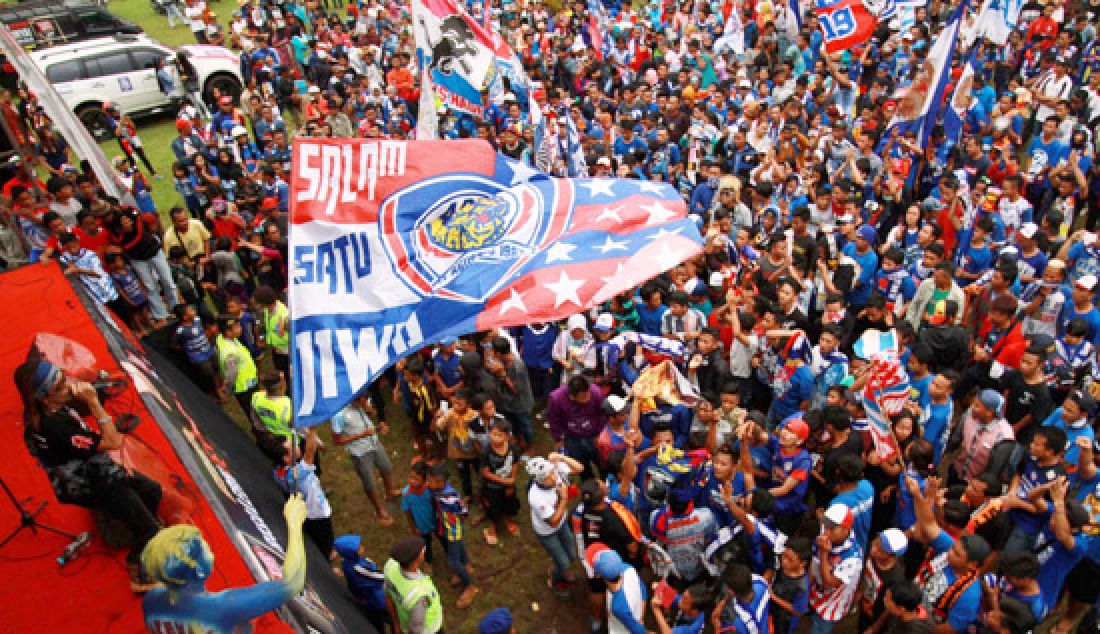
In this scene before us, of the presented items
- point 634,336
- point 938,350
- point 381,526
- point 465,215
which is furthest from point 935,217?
point 381,526

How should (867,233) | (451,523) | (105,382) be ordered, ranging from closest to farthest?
(105,382) → (451,523) → (867,233)

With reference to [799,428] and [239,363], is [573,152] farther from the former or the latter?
[799,428]


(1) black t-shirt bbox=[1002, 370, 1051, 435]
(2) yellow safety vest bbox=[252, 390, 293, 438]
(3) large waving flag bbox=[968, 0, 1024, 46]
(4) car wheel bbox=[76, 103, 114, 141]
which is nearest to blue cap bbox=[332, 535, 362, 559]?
(2) yellow safety vest bbox=[252, 390, 293, 438]

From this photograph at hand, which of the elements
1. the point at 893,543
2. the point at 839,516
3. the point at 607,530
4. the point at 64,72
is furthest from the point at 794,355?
the point at 64,72

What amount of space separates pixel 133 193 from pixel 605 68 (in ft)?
37.2

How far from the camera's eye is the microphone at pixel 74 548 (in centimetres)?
449

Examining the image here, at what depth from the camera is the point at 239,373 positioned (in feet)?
26.8

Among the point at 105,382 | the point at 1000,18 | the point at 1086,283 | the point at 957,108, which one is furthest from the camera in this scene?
the point at 1000,18

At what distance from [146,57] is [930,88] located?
18.2 metres

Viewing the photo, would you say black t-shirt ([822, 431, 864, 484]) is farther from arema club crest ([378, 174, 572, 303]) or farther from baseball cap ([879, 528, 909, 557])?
arema club crest ([378, 174, 572, 303])

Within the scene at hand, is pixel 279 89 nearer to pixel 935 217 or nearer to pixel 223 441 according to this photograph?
pixel 223 441

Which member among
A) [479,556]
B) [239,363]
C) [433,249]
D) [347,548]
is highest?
[433,249]

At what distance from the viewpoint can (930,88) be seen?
9.77 meters

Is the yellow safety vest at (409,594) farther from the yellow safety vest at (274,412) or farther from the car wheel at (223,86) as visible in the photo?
the car wheel at (223,86)
